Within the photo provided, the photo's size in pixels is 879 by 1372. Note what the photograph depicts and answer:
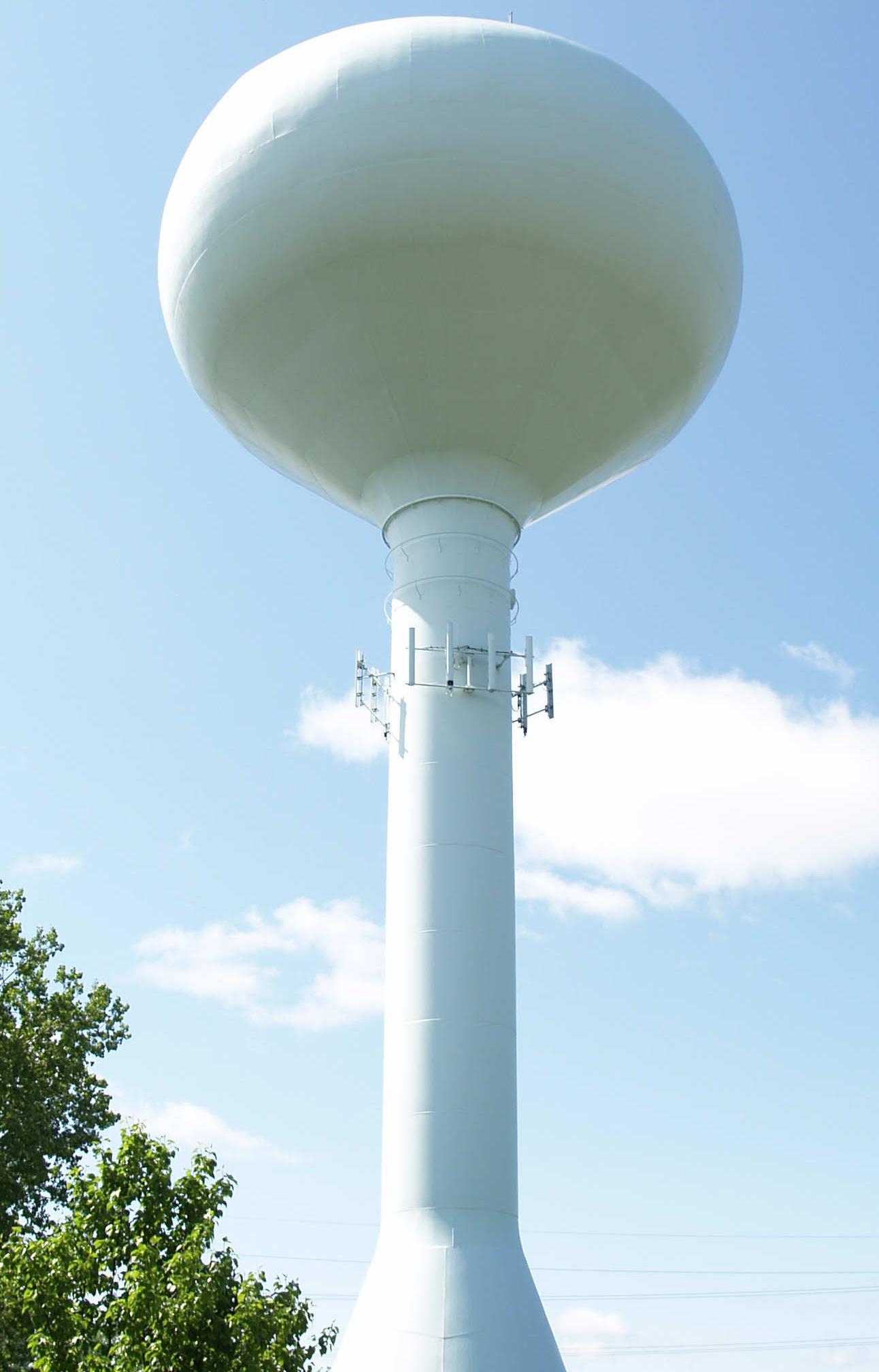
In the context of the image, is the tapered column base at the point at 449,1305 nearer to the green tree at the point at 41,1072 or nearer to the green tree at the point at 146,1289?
the green tree at the point at 146,1289

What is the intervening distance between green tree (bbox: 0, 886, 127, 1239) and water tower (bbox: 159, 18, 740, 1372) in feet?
21.8

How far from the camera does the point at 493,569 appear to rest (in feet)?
48.0

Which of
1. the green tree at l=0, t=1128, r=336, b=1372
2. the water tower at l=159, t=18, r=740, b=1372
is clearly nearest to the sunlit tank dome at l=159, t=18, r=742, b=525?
the water tower at l=159, t=18, r=740, b=1372

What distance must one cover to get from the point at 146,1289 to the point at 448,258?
989cm

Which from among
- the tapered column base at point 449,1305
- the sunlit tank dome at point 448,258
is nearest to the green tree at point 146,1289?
the tapered column base at point 449,1305

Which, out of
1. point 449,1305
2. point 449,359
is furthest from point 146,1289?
point 449,359

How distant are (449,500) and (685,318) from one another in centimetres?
324

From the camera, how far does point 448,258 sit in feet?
43.3

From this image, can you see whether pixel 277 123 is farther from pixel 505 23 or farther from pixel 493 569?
pixel 493 569

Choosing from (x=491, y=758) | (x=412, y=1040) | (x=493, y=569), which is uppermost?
(x=493, y=569)

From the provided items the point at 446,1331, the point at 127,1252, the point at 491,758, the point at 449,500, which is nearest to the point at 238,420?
the point at 449,500

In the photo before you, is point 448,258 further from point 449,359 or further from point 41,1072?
point 41,1072

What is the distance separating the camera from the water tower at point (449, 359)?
1248 cm

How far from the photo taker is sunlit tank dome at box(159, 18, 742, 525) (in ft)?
42.7
